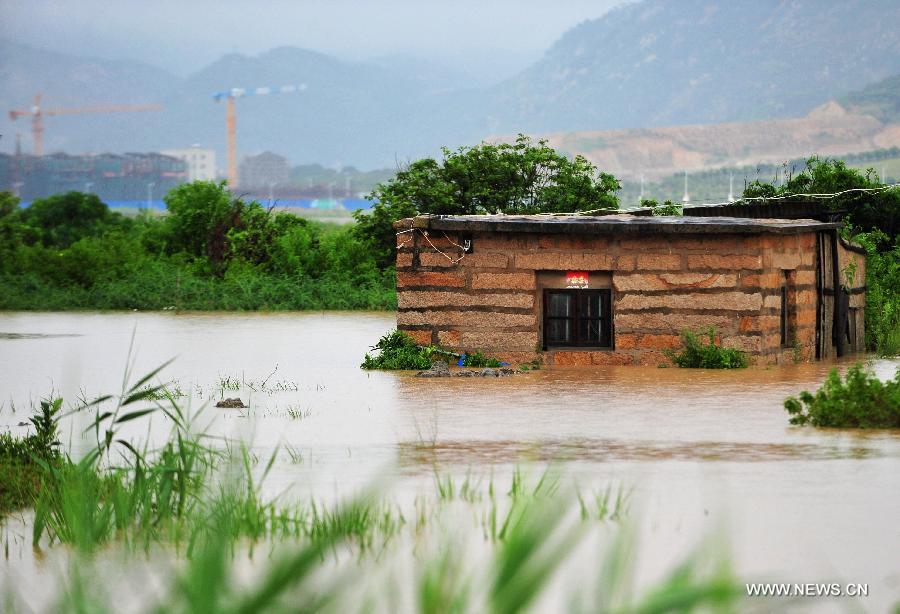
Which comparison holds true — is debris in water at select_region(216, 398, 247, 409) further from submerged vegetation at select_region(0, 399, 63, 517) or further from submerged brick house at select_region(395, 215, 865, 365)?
submerged brick house at select_region(395, 215, 865, 365)

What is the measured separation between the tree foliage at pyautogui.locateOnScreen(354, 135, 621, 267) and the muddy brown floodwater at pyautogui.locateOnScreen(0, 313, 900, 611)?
39.8 feet

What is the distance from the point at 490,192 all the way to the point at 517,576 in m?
33.2

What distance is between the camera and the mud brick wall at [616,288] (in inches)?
795

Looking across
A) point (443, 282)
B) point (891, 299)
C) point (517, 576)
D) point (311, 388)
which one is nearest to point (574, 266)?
point (443, 282)

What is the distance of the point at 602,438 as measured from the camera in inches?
529

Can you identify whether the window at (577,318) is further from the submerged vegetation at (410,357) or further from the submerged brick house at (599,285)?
the submerged vegetation at (410,357)

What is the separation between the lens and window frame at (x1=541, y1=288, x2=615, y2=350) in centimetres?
2097

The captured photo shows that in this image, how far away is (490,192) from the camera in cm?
3709

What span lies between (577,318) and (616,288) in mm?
929

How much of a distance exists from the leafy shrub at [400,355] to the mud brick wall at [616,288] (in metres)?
0.16

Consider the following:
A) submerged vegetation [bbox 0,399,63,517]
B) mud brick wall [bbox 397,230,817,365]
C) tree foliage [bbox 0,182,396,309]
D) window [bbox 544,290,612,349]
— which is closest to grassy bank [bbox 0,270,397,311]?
tree foliage [bbox 0,182,396,309]

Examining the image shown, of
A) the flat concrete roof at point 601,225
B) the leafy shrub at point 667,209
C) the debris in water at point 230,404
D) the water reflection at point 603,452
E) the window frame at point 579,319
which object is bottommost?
the water reflection at point 603,452

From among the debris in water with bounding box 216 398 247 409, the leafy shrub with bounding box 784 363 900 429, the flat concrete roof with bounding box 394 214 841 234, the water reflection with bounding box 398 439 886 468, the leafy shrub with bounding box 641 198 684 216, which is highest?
the leafy shrub with bounding box 641 198 684 216

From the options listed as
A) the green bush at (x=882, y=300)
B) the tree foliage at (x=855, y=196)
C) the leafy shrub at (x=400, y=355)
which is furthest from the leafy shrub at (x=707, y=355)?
the tree foliage at (x=855, y=196)
